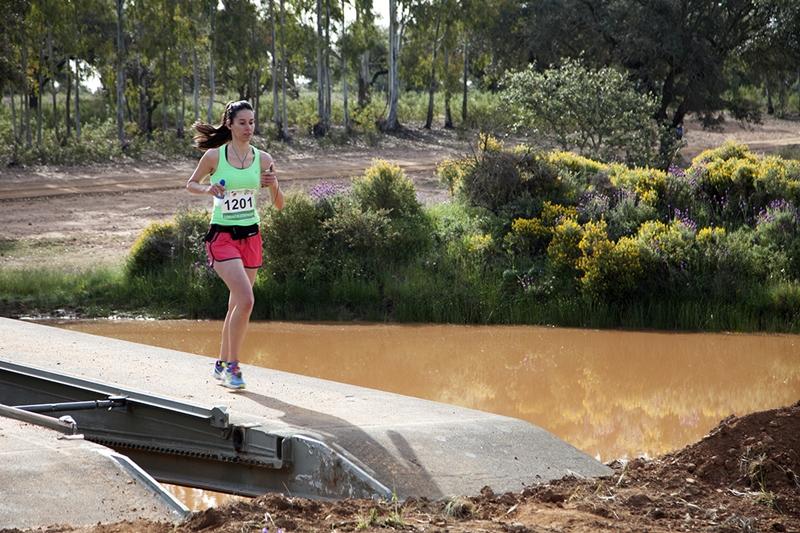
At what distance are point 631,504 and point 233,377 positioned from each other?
11.1 ft

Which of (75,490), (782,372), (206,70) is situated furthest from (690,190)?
(206,70)

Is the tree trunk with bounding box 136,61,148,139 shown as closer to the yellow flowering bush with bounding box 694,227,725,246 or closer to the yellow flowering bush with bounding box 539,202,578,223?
the yellow flowering bush with bounding box 539,202,578,223

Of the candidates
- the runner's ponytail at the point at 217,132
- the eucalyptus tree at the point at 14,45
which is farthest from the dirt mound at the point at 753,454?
the eucalyptus tree at the point at 14,45

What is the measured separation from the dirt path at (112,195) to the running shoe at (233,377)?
33.2ft

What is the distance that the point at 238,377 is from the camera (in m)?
8.72

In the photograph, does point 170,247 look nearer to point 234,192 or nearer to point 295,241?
point 295,241

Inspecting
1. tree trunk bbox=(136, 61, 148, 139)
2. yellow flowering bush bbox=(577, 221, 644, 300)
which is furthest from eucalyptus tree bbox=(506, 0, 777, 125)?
yellow flowering bush bbox=(577, 221, 644, 300)

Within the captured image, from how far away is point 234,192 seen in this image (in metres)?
8.69

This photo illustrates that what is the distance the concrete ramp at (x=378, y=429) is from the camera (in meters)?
6.90

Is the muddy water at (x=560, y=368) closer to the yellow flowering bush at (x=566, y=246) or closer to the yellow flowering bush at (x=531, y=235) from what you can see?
the yellow flowering bush at (x=566, y=246)

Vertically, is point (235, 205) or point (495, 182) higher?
point (235, 205)

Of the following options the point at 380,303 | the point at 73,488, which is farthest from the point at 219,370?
the point at 380,303

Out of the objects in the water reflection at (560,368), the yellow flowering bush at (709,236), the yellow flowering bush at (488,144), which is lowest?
the water reflection at (560,368)

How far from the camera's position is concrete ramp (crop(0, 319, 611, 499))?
690 cm
